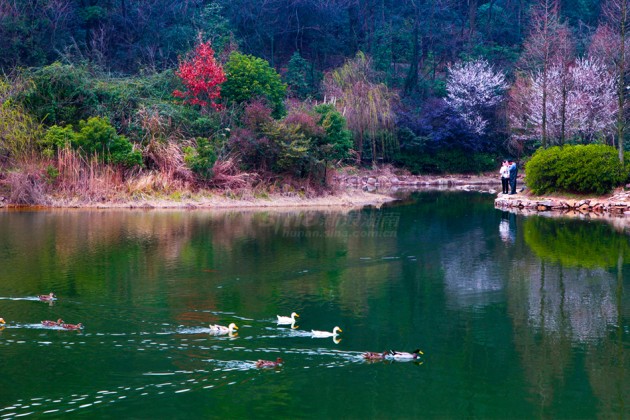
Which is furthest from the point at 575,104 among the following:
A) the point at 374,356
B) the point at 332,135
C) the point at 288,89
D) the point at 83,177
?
the point at 374,356

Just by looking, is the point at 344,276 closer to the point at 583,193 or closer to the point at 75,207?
the point at 75,207

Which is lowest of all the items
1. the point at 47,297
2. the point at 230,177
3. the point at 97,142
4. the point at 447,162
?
the point at 47,297

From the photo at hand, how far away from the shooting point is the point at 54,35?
45.3m

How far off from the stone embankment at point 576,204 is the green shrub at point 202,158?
1203cm

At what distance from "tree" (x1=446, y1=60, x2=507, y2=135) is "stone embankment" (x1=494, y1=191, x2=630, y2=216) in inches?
782

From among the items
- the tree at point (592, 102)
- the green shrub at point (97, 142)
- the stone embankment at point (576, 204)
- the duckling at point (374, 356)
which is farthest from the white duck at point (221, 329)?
the tree at point (592, 102)

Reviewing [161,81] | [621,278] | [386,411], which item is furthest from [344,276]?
[161,81]

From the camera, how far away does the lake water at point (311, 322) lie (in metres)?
9.61

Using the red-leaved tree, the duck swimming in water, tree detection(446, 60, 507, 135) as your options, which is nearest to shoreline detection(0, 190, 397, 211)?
the red-leaved tree

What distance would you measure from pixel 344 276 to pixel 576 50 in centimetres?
4768

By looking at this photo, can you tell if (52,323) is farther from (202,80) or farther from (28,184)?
(202,80)

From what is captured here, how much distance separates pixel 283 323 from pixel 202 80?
75.8ft

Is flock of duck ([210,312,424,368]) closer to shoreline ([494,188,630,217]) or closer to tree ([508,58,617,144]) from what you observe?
shoreline ([494,188,630,217])

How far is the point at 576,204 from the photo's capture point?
31.0 m
